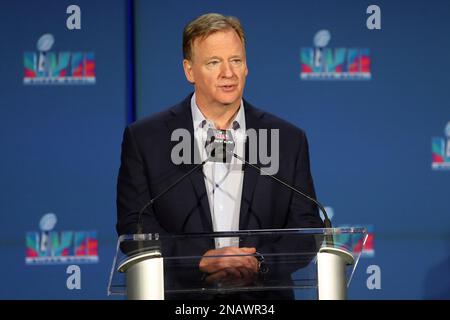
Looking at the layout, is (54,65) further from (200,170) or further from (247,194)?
(247,194)

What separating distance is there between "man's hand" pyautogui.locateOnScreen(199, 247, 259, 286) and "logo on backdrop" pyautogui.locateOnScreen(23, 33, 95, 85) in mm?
2590

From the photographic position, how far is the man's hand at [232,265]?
2.78 m

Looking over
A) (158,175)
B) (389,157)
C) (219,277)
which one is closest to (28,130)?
(158,175)

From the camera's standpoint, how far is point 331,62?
17.0ft

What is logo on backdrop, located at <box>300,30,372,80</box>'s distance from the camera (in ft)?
17.0


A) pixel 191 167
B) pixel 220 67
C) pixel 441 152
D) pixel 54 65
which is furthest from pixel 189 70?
pixel 441 152

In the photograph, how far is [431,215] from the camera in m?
5.23

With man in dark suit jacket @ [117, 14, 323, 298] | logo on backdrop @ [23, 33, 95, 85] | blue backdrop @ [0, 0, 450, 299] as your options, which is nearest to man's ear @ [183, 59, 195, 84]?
man in dark suit jacket @ [117, 14, 323, 298]

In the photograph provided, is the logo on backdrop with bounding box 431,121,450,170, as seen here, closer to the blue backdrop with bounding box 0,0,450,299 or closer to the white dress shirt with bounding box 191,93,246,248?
the blue backdrop with bounding box 0,0,450,299

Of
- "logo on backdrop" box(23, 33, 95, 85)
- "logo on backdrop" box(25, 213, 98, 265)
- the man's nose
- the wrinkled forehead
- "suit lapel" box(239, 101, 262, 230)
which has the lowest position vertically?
"logo on backdrop" box(25, 213, 98, 265)

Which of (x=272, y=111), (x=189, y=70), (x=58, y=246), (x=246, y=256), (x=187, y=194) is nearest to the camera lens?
(x=246, y=256)

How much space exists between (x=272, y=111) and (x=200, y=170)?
150 centimetres

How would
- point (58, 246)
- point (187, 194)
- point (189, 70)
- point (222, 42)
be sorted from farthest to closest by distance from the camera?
point (58, 246) → point (189, 70) → point (222, 42) → point (187, 194)

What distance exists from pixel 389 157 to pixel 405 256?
1.97 ft
